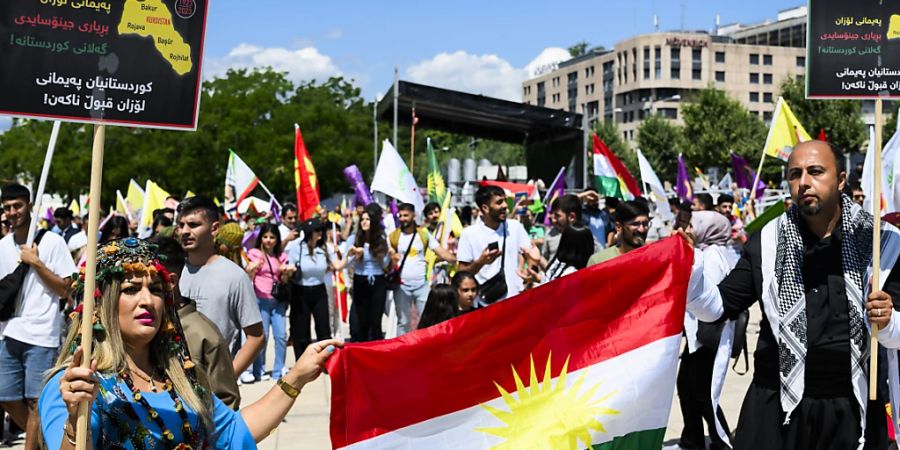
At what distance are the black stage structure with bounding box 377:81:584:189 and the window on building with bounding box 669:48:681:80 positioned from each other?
9163 centimetres

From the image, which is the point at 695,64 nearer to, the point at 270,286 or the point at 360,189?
the point at 360,189

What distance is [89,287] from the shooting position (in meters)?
3.14

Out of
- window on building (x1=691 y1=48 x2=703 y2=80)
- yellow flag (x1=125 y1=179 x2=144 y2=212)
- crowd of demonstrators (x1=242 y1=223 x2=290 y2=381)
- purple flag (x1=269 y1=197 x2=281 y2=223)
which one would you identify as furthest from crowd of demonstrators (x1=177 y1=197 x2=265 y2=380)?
window on building (x1=691 y1=48 x2=703 y2=80)

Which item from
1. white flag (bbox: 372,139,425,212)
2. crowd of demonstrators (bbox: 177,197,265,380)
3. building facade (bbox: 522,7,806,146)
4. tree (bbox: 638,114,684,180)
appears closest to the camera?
crowd of demonstrators (bbox: 177,197,265,380)

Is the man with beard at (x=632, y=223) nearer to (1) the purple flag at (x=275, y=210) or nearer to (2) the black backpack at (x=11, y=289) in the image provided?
(2) the black backpack at (x=11, y=289)

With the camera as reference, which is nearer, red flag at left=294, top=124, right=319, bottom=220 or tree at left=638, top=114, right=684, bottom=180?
red flag at left=294, top=124, right=319, bottom=220

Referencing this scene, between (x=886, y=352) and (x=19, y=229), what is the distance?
18.3 ft

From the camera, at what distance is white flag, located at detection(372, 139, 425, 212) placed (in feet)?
44.3

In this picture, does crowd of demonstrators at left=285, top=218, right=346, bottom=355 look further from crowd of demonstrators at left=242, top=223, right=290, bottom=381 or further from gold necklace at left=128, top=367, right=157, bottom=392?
gold necklace at left=128, top=367, right=157, bottom=392

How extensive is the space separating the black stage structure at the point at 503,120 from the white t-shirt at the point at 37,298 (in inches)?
853

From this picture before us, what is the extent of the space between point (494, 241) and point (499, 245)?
0.20 ft

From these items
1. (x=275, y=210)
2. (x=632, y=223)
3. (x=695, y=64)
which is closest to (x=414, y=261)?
(x=632, y=223)

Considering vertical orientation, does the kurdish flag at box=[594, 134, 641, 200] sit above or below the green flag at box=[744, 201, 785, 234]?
above

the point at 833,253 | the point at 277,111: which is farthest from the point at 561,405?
the point at 277,111
